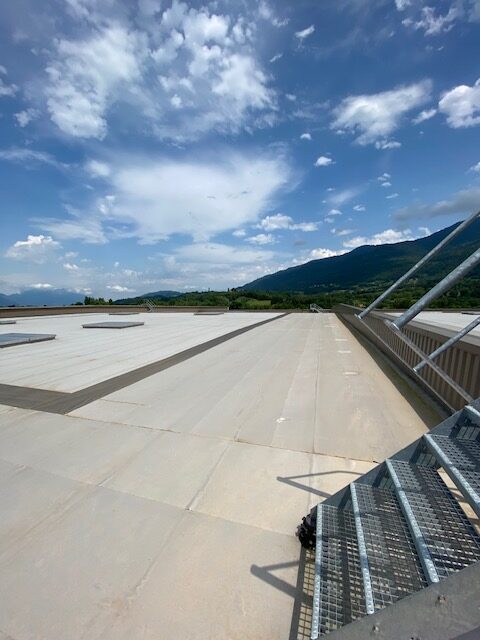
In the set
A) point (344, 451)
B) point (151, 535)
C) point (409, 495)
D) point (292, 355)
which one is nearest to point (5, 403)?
point (151, 535)

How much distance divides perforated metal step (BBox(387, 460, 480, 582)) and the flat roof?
2.28 ft

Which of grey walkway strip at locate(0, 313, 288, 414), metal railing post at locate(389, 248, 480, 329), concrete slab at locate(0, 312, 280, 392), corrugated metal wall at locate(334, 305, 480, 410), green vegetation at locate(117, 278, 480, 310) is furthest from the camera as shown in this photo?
green vegetation at locate(117, 278, 480, 310)

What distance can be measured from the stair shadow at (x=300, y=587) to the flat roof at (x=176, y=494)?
0.04 feet

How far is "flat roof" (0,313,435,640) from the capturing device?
1.56 metres

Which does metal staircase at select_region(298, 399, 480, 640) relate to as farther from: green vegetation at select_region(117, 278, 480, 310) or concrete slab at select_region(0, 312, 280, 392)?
concrete slab at select_region(0, 312, 280, 392)

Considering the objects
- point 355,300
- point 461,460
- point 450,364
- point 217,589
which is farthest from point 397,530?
point 355,300

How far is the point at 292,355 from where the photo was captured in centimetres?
772

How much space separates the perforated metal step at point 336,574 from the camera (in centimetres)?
137

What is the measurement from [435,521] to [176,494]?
1807 mm

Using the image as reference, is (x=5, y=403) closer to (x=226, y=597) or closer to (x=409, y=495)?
(x=226, y=597)

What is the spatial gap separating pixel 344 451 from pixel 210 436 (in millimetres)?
1452

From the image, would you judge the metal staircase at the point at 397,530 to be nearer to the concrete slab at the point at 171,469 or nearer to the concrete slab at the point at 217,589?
the concrete slab at the point at 217,589

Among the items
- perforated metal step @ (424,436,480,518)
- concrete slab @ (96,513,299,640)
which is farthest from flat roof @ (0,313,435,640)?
perforated metal step @ (424,436,480,518)

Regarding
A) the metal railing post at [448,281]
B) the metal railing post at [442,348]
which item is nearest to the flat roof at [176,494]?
the metal railing post at [442,348]
